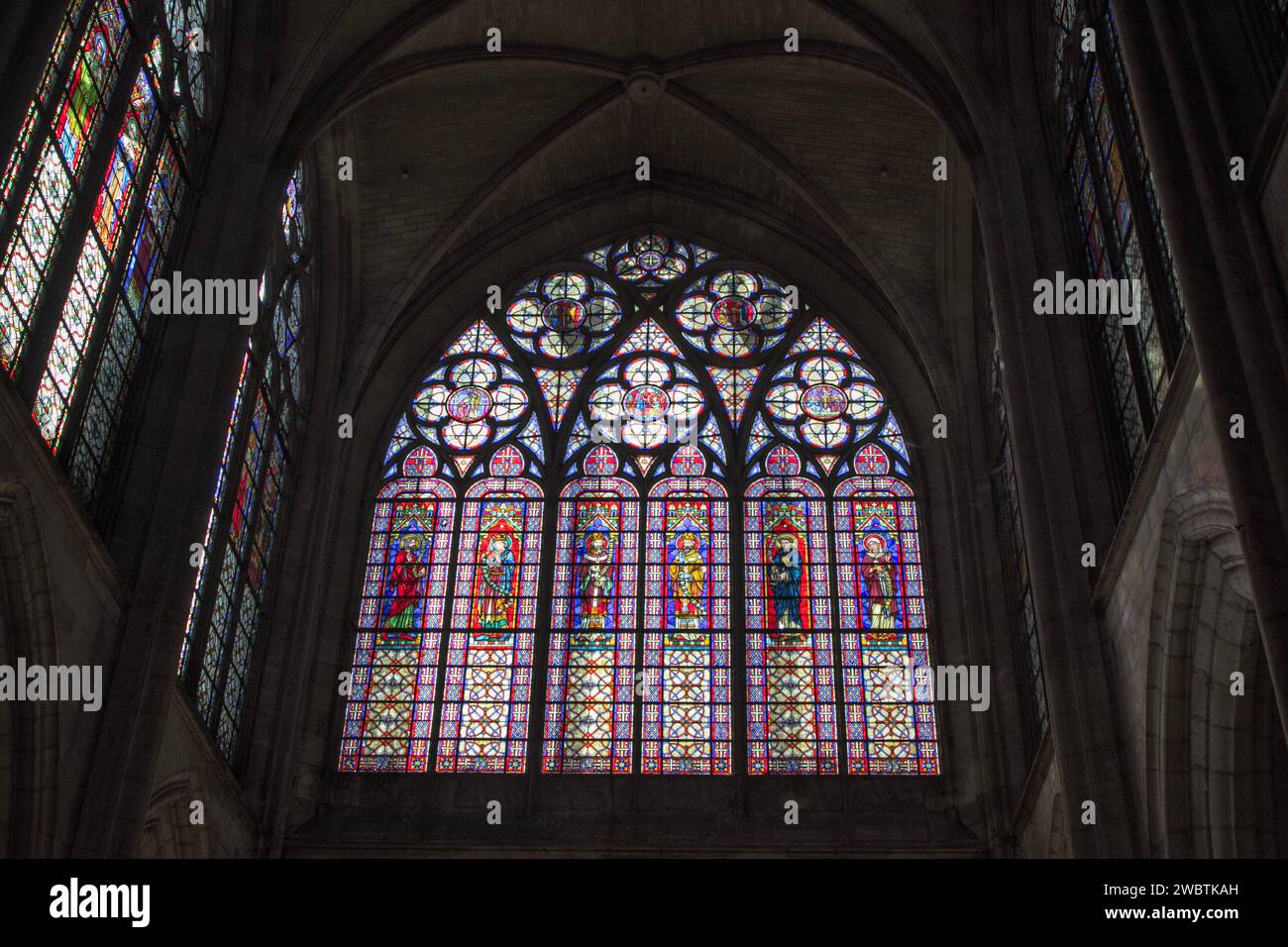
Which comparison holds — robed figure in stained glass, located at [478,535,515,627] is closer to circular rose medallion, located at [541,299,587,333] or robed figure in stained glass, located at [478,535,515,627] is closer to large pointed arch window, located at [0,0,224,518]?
circular rose medallion, located at [541,299,587,333]

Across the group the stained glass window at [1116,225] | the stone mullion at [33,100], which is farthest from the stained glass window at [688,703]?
the stone mullion at [33,100]

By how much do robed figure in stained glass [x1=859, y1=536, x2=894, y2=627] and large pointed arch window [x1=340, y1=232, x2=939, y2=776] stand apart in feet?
0.07

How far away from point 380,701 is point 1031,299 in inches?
370

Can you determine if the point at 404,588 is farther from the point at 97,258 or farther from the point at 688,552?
the point at 97,258

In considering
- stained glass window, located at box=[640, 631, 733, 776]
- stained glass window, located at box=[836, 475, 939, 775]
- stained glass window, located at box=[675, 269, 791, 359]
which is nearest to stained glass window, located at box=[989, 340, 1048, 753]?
stained glass window, located at box=[836, 475, 939, 775]

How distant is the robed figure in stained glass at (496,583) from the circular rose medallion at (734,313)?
498cm

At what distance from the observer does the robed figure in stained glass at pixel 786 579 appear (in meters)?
19.9

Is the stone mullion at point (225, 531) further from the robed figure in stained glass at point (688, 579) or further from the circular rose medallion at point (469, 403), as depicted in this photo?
the robed figure in stained glass at point (688, 579)

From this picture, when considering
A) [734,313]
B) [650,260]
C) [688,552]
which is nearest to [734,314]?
[734,313]

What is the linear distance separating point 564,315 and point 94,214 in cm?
1020

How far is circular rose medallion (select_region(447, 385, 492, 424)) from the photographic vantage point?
22.2 meters

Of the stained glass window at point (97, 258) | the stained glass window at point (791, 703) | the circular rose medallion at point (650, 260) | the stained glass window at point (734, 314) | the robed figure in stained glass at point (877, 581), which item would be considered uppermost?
the circular rose medallion at point (650, 260)
